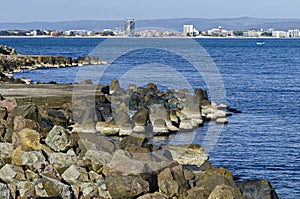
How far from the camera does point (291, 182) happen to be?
19750 mm

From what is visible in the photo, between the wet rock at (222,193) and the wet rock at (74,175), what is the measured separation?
297 centimetres

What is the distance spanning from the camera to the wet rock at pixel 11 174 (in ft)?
48.2

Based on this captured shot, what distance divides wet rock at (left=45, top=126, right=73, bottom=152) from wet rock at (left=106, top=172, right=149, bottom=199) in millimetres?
2864

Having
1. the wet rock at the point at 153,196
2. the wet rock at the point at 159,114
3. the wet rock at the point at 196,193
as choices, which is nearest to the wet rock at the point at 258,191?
the wet rock at the point at 196,193

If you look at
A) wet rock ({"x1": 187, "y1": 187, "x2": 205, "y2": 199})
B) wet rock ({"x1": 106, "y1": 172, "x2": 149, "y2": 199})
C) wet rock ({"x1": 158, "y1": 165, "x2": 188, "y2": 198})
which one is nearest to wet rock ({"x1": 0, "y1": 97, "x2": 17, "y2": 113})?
wet rock ({"x1": 106, "y1": 172, "x2": 149, "y2": 199})

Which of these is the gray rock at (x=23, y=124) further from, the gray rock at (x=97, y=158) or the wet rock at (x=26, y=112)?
the gray rock at (x=97, y=158)

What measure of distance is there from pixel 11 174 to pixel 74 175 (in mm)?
1339

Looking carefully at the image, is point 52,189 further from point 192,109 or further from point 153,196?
point 192,109

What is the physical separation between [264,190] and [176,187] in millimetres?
2007

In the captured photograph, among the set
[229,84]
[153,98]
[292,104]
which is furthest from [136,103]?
[229,84]

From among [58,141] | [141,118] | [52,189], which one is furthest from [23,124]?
[141,118]

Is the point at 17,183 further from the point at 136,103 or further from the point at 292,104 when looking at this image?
the point at 292,104

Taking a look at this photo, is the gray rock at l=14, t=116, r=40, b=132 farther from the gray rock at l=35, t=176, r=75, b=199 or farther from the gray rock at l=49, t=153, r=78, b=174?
the gray rock at l=35, t=176, r=75, b=199

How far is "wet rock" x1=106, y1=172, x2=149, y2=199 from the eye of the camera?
571 inches
